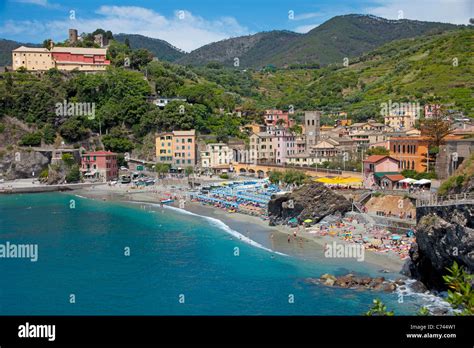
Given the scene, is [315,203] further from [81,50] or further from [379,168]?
[81,50]

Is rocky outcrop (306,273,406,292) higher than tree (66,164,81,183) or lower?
lower

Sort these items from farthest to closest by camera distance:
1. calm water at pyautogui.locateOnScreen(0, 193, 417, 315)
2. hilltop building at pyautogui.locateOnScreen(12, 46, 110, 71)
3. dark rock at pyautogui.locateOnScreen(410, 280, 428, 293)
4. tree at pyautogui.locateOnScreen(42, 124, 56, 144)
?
1. hilltop building at pyautogui.locateOnScreen(12, 46, 110, 71)
2. tree at pyautogui.locateOnScreen(42, 124, 56, 144)
3. dark rock at pyautogui.locateOnScreen(410, 280, 428, 293)
4. calm water at pyautogui.locateOnScreen(0, 193, 417, 315)

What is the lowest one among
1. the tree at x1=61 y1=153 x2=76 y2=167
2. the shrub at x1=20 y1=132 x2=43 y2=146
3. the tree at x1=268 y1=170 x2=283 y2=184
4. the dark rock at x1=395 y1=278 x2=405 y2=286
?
the dark rock at x1=395 y1=278 x2=405 y2=286

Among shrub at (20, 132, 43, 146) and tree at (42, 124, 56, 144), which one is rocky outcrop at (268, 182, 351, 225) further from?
shrub at (20, 132, 43, 146)

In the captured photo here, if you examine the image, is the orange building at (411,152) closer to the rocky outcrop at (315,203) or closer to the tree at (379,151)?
the tree at (379,151)

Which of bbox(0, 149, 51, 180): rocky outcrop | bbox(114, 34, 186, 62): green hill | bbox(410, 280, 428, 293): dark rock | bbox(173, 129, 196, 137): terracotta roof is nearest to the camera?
bbox(114, 34, 186, 62): green hill

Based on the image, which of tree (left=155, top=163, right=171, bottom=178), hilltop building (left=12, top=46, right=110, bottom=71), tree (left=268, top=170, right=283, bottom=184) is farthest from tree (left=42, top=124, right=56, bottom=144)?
tree (left=268, top=170, right=283, bottom=184)

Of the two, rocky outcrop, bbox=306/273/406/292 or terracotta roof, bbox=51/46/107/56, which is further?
terracotta roof, bbox=51/46/107/56
